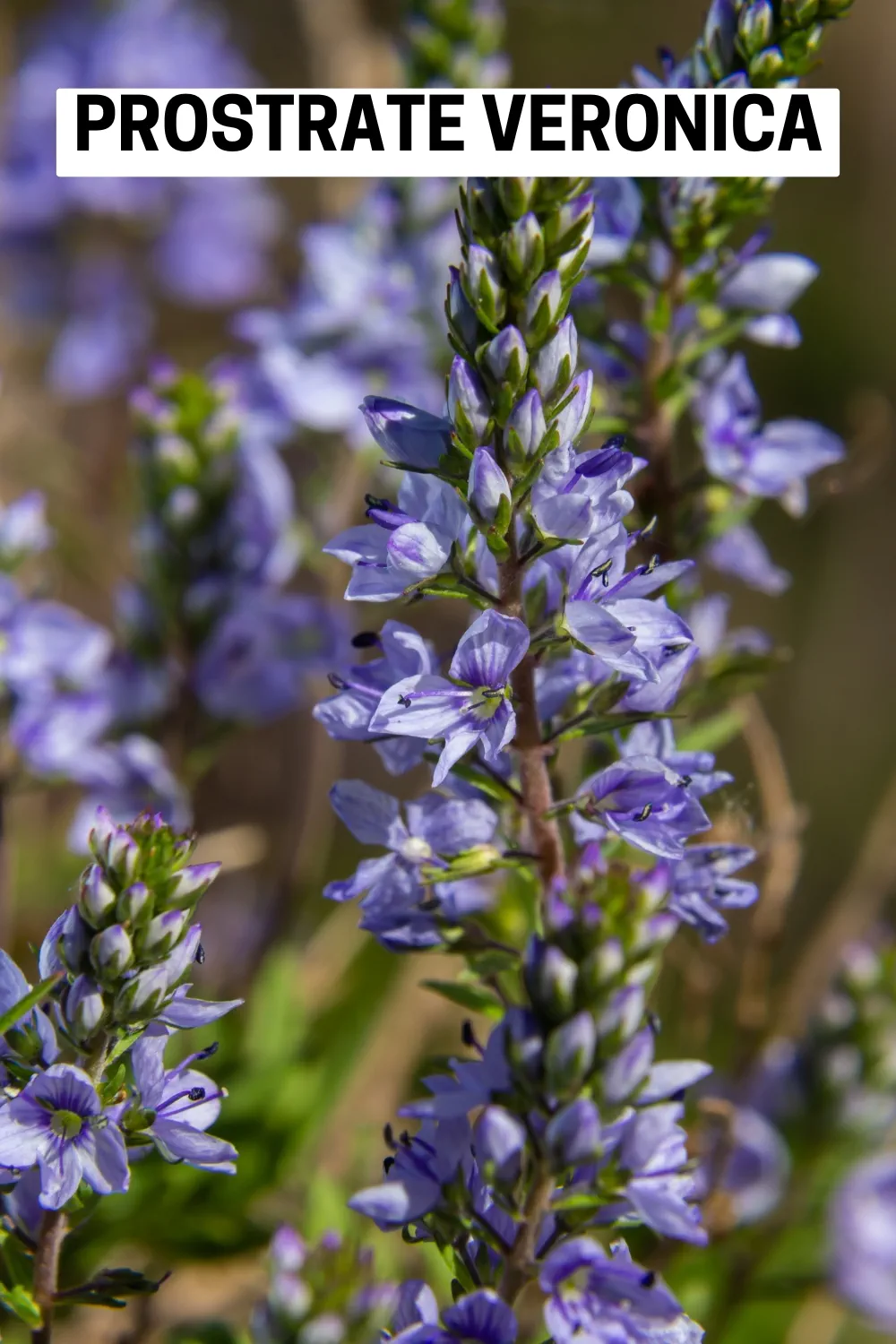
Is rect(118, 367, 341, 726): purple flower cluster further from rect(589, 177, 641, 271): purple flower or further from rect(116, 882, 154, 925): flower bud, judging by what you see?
rect(116, 882, 154, 925): flower bud

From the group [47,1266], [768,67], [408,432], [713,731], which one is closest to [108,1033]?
[47,1266]

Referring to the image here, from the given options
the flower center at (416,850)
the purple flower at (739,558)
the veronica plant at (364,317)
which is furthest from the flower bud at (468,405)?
the veronica plant at (364,317)

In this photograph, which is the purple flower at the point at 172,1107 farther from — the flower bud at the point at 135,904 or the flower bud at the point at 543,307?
the flower bud at the point at 543,307

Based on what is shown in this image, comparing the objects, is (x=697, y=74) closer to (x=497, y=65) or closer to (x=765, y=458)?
(x=765, y=458)

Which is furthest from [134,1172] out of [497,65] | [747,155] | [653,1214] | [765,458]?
[497,65]

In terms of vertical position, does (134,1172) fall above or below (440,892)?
below

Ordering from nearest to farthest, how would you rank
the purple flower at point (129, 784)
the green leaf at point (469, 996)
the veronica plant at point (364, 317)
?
the green leaf at point (469, 996), the purple flower at point (129, 784), the veronica plant at point (364, 317)
